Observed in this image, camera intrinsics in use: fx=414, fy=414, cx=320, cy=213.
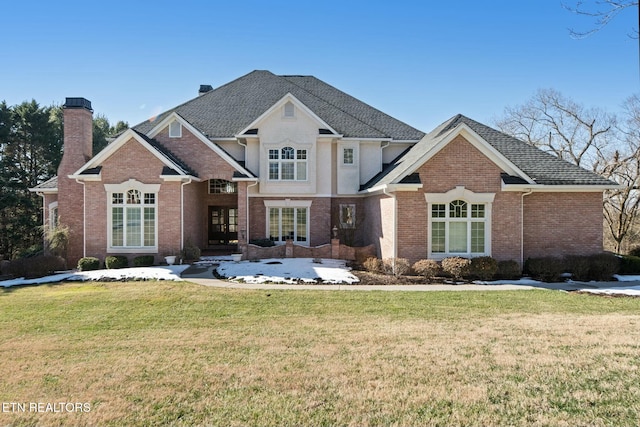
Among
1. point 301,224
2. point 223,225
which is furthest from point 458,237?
point 223,225

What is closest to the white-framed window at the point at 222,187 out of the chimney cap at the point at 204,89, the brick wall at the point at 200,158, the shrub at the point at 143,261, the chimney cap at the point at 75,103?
the brick wall at the point at 200,158

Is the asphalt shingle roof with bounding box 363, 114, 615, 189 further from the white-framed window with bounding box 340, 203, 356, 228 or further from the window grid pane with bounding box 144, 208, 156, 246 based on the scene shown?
the window grid pane with bounding box 144, 208, 156, 246

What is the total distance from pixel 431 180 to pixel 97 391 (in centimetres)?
1434

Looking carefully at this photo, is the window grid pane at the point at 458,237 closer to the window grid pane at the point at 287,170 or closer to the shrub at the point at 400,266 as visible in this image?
the shrub at the point at 400,266

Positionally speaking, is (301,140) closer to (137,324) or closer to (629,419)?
(137,324)

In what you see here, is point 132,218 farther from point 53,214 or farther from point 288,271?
point 288,271

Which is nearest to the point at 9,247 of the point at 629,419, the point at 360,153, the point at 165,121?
the point at 165,121

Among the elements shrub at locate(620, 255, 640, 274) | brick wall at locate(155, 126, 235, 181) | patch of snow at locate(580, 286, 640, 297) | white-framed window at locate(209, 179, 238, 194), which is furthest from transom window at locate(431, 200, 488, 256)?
white-framed window at locate(209, 179, 238, 194)

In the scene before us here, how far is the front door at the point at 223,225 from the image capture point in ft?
82.8

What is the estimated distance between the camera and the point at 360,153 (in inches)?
944

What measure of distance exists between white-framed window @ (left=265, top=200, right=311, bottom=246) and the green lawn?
36.2 feet

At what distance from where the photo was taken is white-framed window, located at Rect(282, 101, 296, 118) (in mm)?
22555

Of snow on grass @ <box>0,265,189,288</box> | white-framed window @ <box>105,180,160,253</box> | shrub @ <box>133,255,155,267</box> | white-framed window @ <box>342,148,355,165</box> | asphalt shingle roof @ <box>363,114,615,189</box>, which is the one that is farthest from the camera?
white-framed window @ <box>342,148,355,165</box>

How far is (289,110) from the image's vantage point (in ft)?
74.1
